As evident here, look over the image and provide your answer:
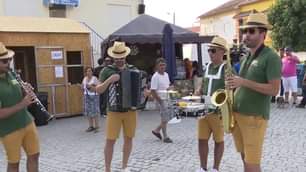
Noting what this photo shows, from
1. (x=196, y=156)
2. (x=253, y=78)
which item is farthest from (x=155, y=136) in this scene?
(x=253, y=78)

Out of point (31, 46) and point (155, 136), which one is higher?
point (31, 46)

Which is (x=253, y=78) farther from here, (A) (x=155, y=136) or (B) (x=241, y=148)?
(A) (x=155, y=136)

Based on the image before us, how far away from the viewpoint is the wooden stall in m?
11.7

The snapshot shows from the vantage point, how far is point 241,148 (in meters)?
4.36

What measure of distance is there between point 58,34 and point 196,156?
6830 millimetres

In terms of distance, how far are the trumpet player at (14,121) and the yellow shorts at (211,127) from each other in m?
2.08

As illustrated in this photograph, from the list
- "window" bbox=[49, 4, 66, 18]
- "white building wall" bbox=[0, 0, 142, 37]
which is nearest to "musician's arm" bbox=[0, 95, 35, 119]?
"white building wall" bbox=[0, 0, 142, 37]

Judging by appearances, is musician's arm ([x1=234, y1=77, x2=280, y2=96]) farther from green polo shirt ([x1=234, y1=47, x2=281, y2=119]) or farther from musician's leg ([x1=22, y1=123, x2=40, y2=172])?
musician's leg ([x1=22, y1=123, x2=40, y2=172])

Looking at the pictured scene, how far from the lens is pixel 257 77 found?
4.07 meters

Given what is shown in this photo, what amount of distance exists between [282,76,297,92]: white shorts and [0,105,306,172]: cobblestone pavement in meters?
2.28

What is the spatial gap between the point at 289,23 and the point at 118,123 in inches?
978

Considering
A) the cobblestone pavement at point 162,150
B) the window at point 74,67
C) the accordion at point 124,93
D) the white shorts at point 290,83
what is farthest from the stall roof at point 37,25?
the accordion at point 124,93

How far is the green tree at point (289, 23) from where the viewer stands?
28250 millimetres

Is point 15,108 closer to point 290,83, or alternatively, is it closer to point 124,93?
point 124,93
